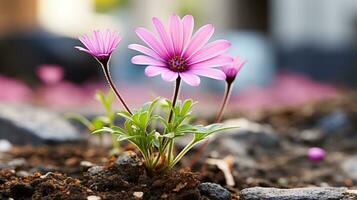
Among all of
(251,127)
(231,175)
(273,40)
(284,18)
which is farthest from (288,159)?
(284,18)

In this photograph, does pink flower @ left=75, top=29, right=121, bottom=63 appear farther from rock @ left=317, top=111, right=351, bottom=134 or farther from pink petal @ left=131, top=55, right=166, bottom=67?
rock @ left=317, top=111, right=351, bottom=134

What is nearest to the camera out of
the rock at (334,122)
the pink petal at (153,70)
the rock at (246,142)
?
the pink petal at (153,70)

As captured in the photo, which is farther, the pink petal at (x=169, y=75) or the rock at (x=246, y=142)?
the rock at (x=246, y=142)

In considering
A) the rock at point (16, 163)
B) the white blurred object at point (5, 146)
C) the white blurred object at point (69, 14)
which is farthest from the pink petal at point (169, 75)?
the white blurred object at point (69, 14)

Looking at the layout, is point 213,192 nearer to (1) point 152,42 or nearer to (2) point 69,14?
(1) point 152,42

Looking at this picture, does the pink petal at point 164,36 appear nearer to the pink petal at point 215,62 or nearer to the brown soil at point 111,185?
the pink petal at point 215,62

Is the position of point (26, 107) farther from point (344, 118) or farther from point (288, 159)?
point (344, 118)

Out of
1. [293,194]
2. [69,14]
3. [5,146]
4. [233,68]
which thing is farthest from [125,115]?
[69,14]
